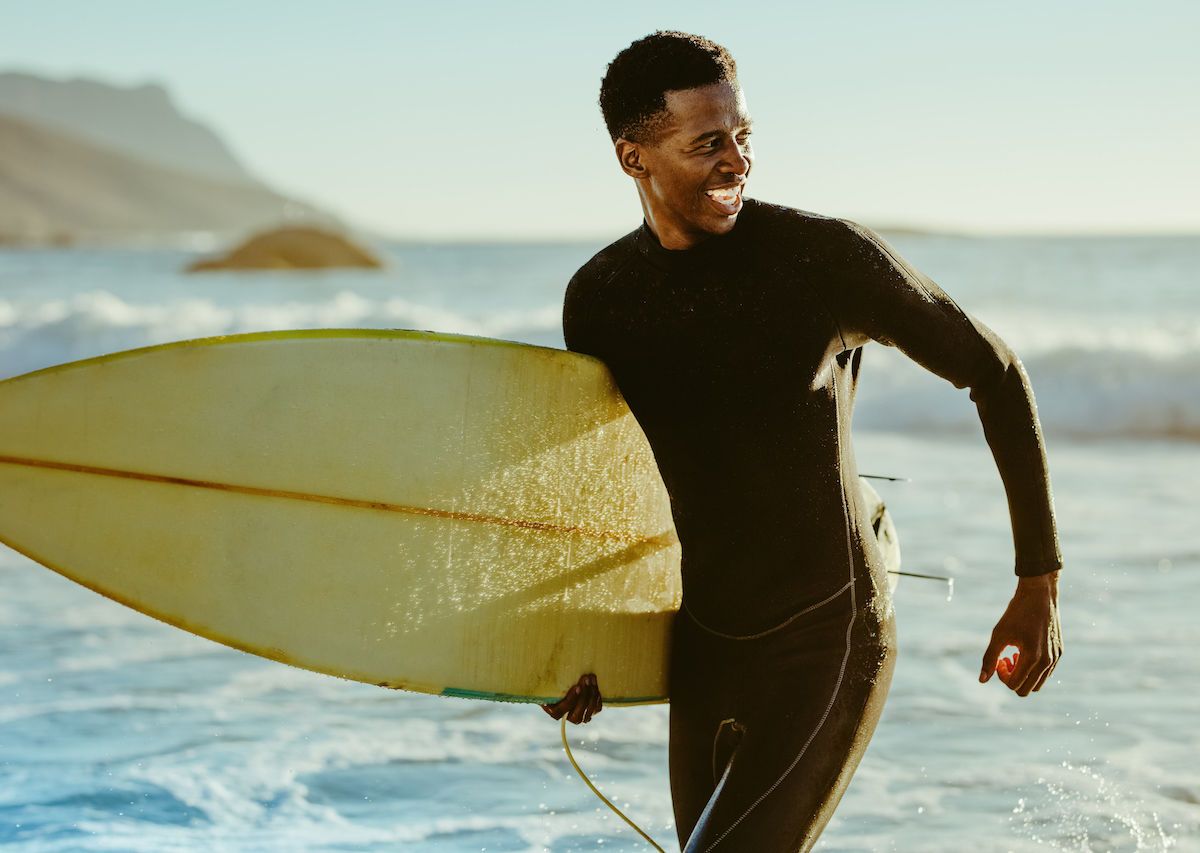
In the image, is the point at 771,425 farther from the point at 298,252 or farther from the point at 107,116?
the point at 107,116

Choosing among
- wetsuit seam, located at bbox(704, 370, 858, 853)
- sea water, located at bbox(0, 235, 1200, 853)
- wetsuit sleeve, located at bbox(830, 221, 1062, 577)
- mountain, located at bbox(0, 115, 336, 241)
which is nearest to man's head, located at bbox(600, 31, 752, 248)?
wetsuit sleeve, located at bbox(830, 221, 1062, 577)

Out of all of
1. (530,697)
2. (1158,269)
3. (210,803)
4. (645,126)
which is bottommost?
(210,803)

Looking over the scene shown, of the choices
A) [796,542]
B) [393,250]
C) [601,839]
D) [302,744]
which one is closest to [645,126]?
[796,542]

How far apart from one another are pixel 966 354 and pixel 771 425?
274 mm

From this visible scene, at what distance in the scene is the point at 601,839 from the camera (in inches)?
132

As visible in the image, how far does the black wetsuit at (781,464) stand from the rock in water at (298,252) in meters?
35.8

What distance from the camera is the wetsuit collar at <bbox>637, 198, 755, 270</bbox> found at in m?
1.83

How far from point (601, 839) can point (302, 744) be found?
3.64 ft

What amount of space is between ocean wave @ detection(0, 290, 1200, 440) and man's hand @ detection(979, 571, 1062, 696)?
257 inches

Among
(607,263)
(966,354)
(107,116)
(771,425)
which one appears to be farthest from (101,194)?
(966,354)

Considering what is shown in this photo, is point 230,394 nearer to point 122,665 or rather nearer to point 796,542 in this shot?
point 796,542

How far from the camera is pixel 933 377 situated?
12.1m

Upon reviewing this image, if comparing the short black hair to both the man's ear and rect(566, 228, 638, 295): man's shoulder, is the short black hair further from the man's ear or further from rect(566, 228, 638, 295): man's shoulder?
rect(566, 228, 638, 295): man's shoulder

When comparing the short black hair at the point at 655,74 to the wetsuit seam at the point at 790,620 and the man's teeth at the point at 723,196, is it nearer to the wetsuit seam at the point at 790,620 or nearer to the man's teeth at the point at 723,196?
the man's teeth at the point at 723,196
